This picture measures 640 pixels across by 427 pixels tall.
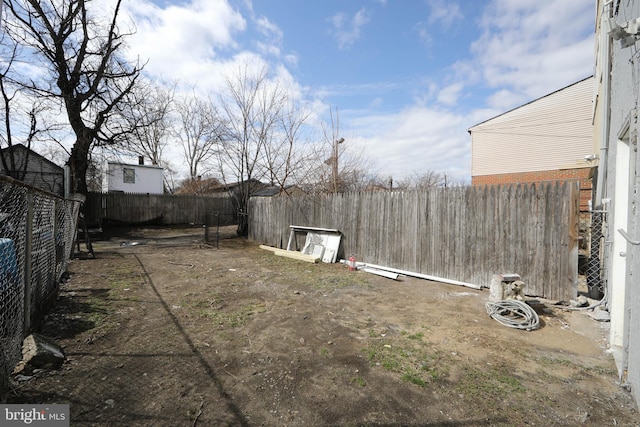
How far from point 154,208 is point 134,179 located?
8852 millimetres

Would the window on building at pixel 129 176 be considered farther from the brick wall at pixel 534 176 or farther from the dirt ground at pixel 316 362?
the brick wall at pixel 534 176

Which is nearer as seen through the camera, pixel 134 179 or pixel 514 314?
pixel 514 314

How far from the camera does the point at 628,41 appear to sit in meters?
2.01

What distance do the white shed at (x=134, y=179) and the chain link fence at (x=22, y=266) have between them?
73.6 ft

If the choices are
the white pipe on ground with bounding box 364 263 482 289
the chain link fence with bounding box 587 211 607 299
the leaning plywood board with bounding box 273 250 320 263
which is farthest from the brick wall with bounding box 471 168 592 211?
the leaning plywood board with bounding box 273 250 320 263

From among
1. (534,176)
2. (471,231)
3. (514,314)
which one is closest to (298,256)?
(471,231)

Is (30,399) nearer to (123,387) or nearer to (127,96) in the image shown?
(123,387)

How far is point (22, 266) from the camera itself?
9.44 feet

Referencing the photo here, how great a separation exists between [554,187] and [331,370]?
4.73 metres

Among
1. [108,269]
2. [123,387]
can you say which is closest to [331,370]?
[123,387]

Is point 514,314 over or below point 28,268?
below

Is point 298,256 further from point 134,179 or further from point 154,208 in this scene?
point 134,179

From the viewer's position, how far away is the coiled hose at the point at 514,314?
145 inches

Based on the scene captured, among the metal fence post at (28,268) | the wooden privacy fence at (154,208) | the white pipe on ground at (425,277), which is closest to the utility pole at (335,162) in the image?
the white pipe on ground at (425,277)
